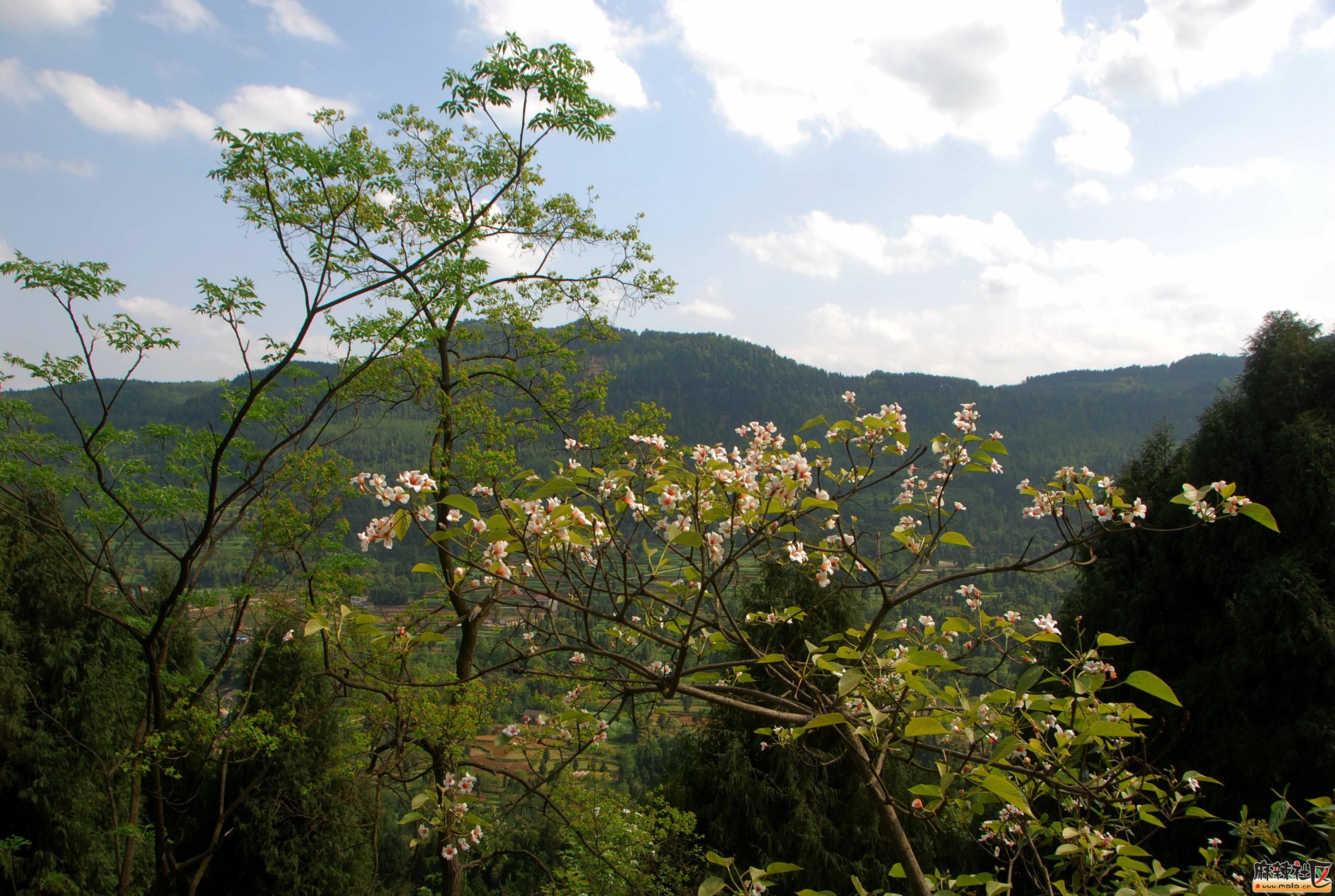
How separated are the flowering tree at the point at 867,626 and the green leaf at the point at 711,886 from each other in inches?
0.7

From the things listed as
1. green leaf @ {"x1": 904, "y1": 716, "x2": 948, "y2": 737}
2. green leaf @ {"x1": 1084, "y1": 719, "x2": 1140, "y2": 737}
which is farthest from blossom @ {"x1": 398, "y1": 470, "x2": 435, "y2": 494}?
green leaf @ {"x1": 1084, "y1": 719, "x2": 1140, "y2": 737}

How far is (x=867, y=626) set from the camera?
1871 mm

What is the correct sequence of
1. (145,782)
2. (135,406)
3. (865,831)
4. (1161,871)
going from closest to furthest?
(1161,871)
(865,831)
(145,782)
(135,406)

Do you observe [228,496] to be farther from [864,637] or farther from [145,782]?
[145,782]

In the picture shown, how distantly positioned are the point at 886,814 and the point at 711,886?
0.43 m

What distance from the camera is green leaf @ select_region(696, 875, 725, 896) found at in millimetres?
1381

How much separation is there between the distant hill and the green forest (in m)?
82.2

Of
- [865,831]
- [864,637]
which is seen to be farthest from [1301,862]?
[865,831]

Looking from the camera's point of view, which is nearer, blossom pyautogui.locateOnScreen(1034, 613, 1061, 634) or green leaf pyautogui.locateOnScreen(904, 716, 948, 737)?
green leaf pyautogui.locateOnScreen(904, 716, 948, 737)

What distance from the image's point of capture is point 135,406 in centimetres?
10019

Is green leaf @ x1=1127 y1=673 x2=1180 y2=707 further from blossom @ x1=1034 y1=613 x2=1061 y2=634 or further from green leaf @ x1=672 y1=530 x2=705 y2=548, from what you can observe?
green leaf @ x1=672 y1=530 x2=705 y2=548

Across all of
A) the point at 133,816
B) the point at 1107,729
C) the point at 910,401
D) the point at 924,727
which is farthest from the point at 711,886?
the point at 910,401

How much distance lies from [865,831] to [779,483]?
8.70 metres

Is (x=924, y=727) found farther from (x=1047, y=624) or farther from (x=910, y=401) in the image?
(x=910, y=401)
